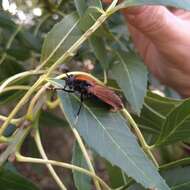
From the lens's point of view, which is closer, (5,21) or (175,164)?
(175,164)

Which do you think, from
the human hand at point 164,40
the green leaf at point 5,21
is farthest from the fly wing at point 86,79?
the green leaf at point 5,21

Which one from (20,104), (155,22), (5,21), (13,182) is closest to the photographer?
(20,104)

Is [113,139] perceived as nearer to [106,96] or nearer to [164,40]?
[106,96]

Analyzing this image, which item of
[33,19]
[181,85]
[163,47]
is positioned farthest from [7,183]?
[33,19]

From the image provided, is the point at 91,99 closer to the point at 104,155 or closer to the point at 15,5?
the point at 104,155

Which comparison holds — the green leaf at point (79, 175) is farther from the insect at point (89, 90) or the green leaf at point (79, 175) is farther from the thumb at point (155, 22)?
the thumb at point (155, 22)

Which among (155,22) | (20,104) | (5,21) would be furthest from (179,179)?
(5,21)

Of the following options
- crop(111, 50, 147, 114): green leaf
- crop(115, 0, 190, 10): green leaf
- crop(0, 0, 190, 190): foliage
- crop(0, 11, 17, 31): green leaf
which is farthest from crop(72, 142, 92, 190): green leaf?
crop(0, 11, 17, 31): green leaf
